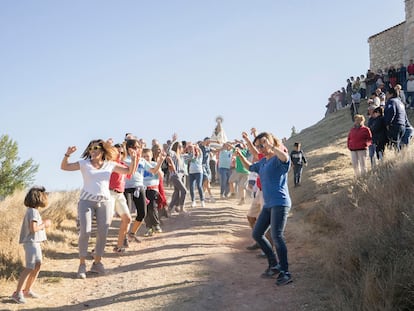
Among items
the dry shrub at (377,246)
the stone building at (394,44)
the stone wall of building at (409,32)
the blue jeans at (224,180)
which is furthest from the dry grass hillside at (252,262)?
the stone building at (394,44)

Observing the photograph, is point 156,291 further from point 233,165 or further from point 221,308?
point 233,165

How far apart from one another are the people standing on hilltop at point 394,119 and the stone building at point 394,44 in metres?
23.1

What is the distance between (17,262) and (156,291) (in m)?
2.48

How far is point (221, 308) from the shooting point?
4.90m

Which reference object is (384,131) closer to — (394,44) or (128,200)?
(128,200)

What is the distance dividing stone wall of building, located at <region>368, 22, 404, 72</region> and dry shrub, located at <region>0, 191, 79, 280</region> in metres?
27.6

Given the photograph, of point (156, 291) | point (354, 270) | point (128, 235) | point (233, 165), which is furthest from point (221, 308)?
point (233, 165)

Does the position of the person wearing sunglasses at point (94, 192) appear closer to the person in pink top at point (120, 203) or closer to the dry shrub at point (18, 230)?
the person in pink top at point (120, 203)

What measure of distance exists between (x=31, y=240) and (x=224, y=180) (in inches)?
389

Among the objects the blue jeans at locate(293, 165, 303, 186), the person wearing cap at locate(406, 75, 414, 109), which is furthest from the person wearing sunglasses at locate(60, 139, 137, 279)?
the person wearing cap at locate(406, 75, 414, 109)

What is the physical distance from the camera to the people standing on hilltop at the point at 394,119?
385 inches

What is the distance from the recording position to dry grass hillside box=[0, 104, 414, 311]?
185 inches

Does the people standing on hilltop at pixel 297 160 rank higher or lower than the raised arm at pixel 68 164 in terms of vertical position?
lower

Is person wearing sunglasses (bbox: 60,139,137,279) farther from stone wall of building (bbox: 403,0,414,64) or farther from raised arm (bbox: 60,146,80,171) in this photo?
stone wall of building (bbox: 403,0,414,64)
